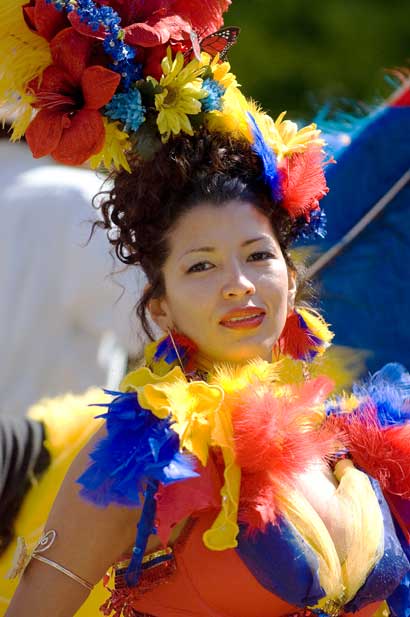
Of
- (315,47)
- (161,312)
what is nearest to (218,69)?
(161,312)

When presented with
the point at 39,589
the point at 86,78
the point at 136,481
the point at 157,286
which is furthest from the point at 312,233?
the point at 39,589

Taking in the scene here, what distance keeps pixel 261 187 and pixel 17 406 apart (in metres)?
1.22

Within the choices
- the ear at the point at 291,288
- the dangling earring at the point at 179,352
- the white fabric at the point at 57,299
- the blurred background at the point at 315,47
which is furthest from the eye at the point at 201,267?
the blurred background at the point at 315,47

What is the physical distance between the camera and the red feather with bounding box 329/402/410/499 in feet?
6.12

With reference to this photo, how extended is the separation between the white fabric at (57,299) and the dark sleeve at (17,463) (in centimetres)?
77

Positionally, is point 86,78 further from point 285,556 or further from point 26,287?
point 26,287

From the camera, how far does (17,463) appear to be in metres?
2.13

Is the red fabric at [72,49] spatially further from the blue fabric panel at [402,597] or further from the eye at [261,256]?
the blue fabric panel at [402,597]

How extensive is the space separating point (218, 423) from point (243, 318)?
18 cm

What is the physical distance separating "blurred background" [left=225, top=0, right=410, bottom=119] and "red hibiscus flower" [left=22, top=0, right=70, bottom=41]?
14.6 ft

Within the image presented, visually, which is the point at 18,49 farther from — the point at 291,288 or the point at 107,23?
the point at 291,288

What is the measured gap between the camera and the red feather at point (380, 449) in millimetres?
1866

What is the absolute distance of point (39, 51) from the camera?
5.74ft

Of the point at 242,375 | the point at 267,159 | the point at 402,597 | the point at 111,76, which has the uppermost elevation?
the point at 111,76
